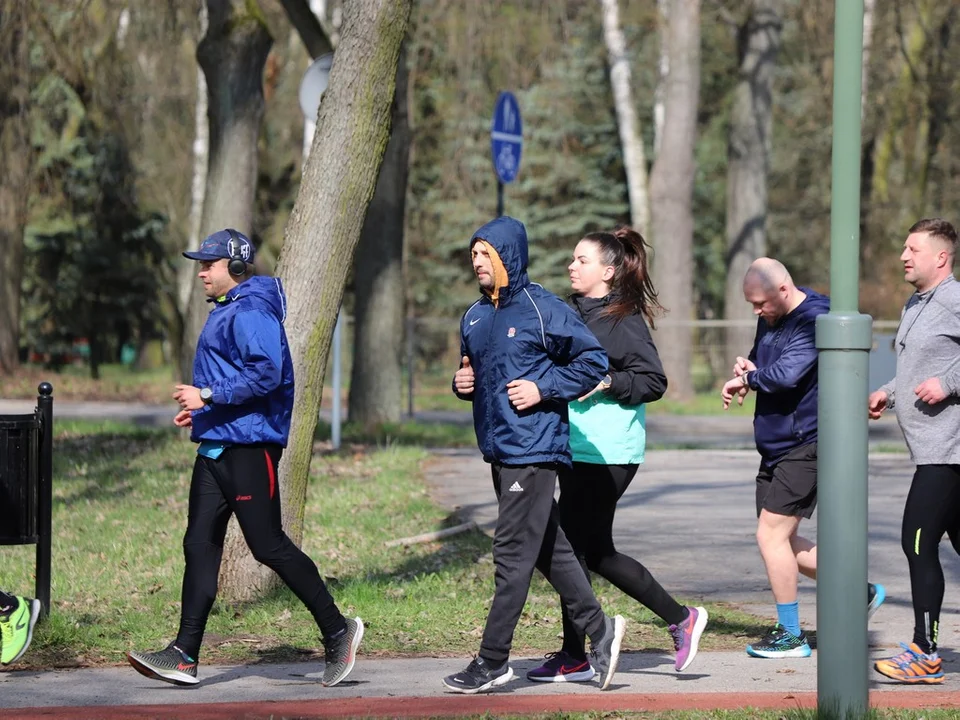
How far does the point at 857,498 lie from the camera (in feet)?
16.4

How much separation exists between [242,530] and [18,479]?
1.44 metres

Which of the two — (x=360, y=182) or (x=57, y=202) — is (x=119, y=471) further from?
(x=57, y=202)

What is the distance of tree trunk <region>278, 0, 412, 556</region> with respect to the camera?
759 centimetres

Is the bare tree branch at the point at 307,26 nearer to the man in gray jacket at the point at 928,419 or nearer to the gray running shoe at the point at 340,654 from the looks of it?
the man in gray jacket at the point at 928,419

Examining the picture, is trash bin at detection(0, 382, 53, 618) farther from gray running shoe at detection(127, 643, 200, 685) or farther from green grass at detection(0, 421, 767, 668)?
gray running shoe at detection(127, 643, 200, 685)

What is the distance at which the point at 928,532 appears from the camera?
6066 millimetres

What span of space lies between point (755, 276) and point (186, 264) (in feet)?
114

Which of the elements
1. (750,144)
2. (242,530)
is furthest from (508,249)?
(750,144)

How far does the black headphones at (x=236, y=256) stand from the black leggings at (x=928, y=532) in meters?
2.92

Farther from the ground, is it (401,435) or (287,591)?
(401,435)

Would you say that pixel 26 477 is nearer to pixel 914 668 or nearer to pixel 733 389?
pixel 733 389

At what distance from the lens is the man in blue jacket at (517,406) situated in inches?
222

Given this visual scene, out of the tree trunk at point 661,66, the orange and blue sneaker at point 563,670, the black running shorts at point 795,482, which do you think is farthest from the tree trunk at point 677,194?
the orange and blue sneaker at point 563,670

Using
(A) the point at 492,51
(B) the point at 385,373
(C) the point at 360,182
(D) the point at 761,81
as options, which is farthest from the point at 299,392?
(D) the point at 761,81
